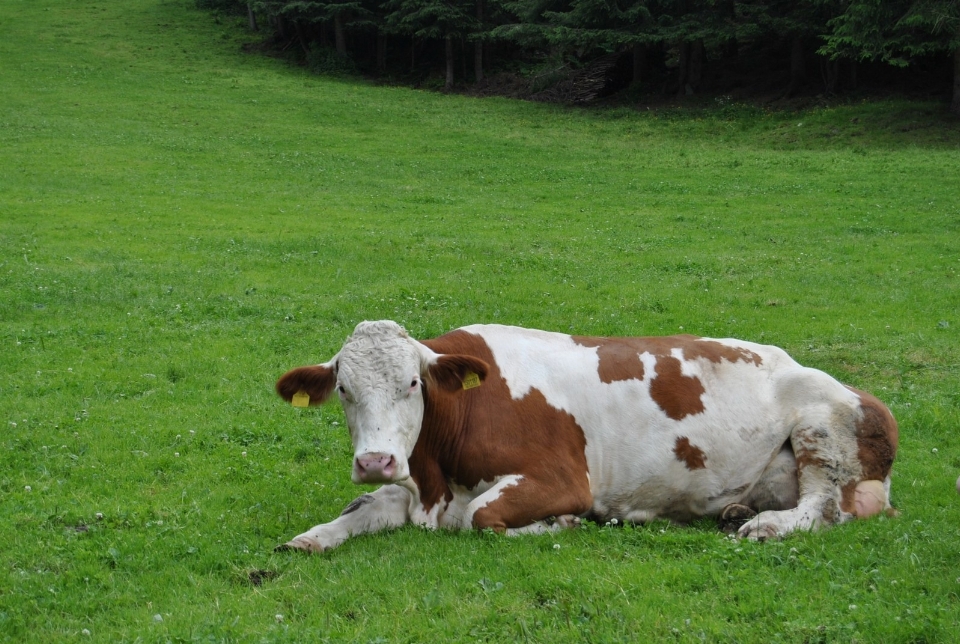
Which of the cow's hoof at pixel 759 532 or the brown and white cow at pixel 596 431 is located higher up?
the brown and white cow at pixel 596 431

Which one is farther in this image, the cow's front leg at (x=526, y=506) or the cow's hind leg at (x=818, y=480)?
the cow's hind leg at (x=818, y=480)

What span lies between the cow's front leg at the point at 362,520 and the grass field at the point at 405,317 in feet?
0.64

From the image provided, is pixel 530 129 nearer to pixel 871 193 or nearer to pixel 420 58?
pixel 871 193

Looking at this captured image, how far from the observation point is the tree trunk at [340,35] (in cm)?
6381

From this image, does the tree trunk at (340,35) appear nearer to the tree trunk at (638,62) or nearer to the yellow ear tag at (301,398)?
the tree trunk at (638,62)

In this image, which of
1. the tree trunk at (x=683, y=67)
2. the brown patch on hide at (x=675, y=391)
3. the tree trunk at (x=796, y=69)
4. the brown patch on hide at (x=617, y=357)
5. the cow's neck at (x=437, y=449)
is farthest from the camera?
the tree trunk at (x=683, y=67)

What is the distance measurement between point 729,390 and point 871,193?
22989mm

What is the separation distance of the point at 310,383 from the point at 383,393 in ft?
3.17

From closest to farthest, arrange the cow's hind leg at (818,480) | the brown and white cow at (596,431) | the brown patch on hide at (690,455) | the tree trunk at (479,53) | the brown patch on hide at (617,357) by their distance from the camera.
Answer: the brown and white cow at (596,431), the cow's hind leg at (818,480), the brown patch on hide at (690,455), the brown patch on hide at (617,357), the tree trunk at (479,53)

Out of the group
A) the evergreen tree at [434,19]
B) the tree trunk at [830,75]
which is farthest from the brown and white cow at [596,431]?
the evergreen tree at [434,19]

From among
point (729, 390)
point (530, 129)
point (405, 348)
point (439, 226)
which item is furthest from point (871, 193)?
point (405, 348)

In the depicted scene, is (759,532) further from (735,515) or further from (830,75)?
(830,75)

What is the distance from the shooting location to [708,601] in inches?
245

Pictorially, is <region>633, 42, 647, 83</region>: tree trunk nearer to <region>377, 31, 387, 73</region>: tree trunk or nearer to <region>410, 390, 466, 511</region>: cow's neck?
<region>377, 31, 387, 73</region>: tree trunk
